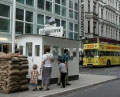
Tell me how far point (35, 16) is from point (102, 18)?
31.3 meters

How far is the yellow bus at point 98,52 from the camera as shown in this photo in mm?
32062

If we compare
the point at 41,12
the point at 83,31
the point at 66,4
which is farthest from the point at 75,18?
the point at 83,31

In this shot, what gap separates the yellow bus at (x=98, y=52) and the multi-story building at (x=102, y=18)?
55.7 feet

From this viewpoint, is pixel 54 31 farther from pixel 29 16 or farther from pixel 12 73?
pixel 29 16

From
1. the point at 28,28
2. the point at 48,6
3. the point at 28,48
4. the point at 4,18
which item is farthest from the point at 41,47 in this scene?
the point at 48,6

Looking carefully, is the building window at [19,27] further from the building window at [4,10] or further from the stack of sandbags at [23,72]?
the stack of sandbags at [23,72]

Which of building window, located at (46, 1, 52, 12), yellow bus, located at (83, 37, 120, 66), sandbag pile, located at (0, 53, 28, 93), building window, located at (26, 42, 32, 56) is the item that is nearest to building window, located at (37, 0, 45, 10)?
building window, located at (46, 1, 52, 12)

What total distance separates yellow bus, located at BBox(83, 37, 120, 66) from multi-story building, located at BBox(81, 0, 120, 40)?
17.0 m

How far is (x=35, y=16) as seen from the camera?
1195 inches

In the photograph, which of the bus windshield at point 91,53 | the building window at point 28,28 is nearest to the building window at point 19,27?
the building window at point 28,28

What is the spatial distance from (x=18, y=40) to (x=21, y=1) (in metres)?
14.4

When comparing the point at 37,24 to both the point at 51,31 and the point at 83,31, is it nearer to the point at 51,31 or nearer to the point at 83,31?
the point at 51,31

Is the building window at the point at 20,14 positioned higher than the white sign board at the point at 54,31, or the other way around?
the building window at the point at 20,14

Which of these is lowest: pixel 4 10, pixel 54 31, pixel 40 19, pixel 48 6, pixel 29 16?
pixel 54 31
